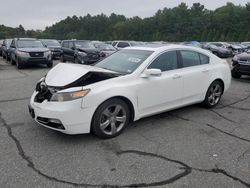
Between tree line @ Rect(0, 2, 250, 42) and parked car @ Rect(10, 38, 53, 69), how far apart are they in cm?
5244

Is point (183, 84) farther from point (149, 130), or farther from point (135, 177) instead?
point (135, 177)

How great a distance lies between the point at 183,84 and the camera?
5.30 m

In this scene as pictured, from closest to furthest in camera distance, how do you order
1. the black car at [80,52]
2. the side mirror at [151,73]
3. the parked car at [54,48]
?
the side mirror at [151,73], the black car at [80,52], the parked car at [54,48]

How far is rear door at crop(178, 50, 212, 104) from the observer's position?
5418mm

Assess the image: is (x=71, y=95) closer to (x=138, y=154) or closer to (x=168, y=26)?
(x=138, y=154)

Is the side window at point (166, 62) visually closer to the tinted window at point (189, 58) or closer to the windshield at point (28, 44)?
the tinted window at point (189, 58)

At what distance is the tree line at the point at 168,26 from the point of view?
74.3m

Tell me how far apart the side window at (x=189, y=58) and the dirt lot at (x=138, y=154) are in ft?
3.62

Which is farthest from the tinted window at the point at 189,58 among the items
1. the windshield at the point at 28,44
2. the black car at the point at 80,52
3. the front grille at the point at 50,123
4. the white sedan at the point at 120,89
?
the windshield at the point at 28,44

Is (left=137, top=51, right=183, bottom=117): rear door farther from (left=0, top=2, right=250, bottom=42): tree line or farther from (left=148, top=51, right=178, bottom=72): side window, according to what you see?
(left=0, top=2, right=250, bottom=42): tree line

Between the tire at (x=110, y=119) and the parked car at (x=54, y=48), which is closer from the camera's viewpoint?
the tire at (x=110, y=119)

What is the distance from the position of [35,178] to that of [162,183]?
5.01ft

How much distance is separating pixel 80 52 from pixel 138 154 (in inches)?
457

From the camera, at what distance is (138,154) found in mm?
3846
